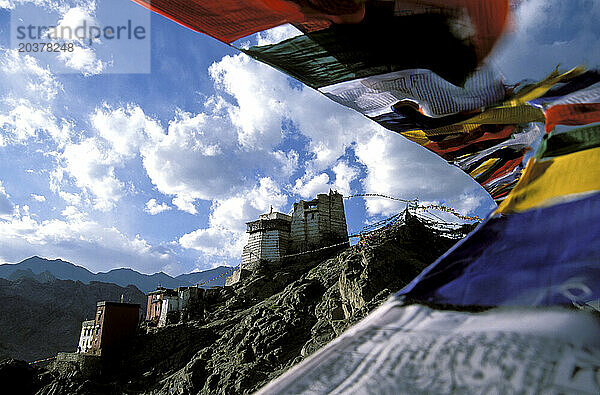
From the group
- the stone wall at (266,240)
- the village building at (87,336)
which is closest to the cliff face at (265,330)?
the village building at (87,336)

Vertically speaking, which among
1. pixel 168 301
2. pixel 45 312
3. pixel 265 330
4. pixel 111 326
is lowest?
pixel 45 312

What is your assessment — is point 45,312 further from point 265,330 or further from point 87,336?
point 265,330

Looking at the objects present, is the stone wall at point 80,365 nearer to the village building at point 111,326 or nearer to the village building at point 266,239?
the village building at point 111,326

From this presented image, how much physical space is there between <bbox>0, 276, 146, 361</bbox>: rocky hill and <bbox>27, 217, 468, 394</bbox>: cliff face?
24.8m

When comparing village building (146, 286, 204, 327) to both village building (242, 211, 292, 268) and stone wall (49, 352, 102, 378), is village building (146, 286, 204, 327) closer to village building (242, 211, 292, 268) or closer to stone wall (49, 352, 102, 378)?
village building (242, 211, 292, 268)

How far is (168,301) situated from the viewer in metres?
22.2

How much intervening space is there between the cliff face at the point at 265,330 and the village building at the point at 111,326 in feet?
2.35

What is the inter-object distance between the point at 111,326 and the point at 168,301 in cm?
374

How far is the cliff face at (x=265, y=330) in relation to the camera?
8.98 m

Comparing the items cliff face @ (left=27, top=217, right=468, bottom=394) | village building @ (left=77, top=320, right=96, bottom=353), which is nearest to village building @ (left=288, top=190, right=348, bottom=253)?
cliff face @ (left=27, top=217, right=468, bottom=394)

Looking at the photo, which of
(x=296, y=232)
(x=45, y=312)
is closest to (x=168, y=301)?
(x=296, y=232)

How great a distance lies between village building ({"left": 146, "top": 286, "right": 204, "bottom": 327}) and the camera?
72.1ft

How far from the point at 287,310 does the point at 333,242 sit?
13.1 meters

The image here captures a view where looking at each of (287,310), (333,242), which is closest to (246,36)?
(287,310)
